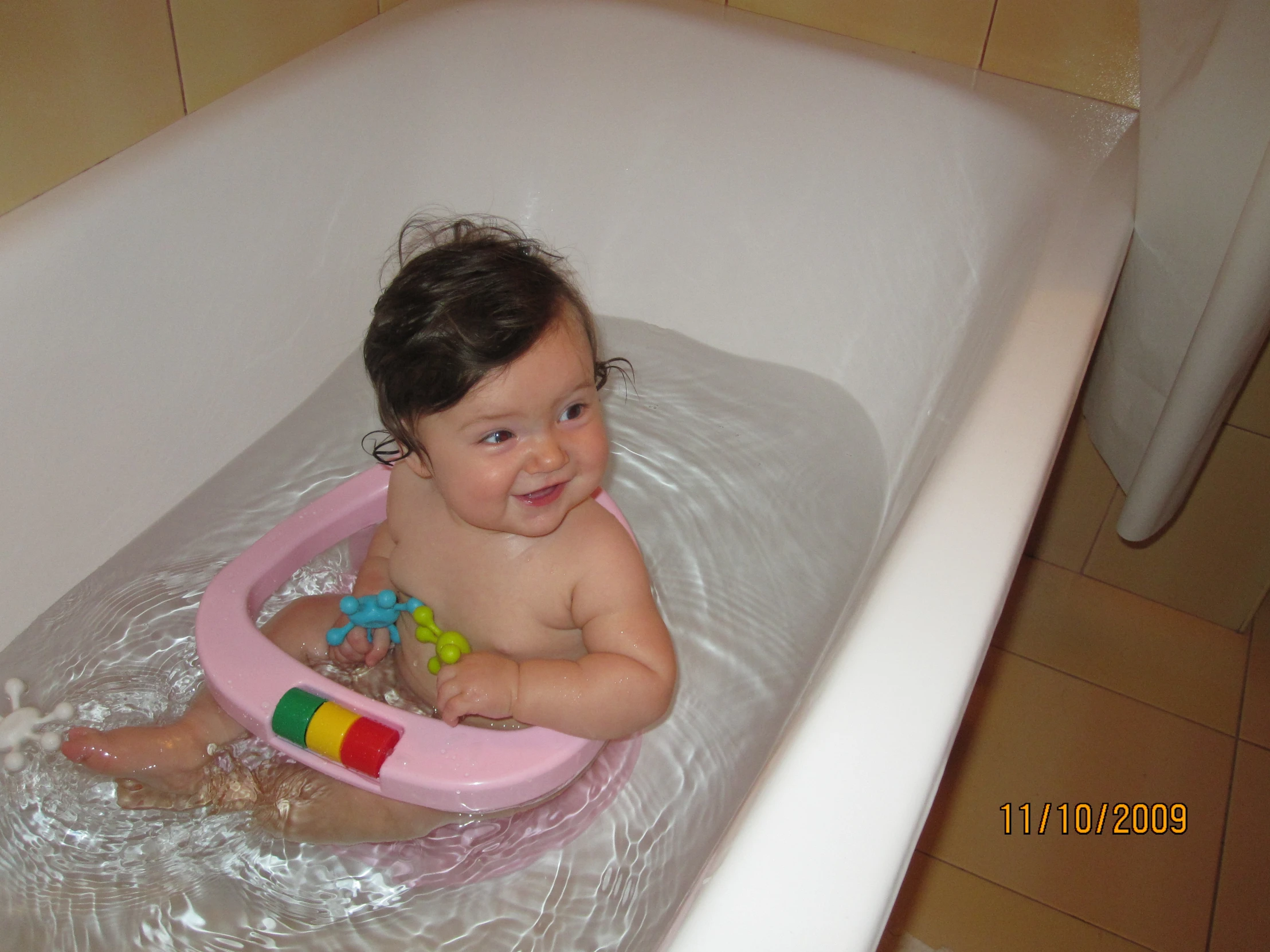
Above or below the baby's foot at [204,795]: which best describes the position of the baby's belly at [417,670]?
above

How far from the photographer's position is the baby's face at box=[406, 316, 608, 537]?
70cm

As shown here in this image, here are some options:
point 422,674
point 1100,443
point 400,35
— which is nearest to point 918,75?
point 1100,443

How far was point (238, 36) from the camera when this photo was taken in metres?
1.09

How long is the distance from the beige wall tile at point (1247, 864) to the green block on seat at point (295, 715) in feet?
2.93

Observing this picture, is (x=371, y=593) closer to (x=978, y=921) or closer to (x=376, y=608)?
(x=376, y=608)

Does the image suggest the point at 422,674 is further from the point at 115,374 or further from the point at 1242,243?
the point at 1242,243

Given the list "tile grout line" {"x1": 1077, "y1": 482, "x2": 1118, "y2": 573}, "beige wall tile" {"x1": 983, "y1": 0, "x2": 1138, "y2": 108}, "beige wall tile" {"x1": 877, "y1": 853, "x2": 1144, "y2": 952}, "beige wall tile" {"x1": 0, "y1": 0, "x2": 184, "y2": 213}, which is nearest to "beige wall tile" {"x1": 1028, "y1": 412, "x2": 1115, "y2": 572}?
"tile grout line" {"x1": 1077, "y1": 482, "x2": 1118, "y2": 573}

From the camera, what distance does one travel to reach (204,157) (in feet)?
3.30

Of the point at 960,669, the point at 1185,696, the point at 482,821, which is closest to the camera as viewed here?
the point at 960,669

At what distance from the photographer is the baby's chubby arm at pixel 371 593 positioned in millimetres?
860

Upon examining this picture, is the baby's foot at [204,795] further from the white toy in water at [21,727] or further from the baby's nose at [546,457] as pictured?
the baby's nose at [546,457]

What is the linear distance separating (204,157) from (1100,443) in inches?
37.5
